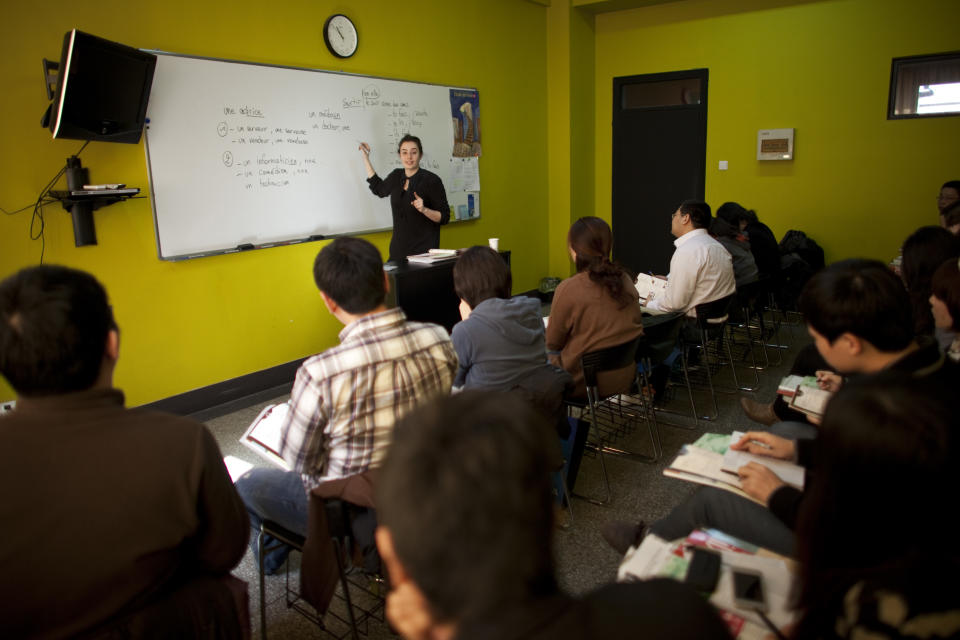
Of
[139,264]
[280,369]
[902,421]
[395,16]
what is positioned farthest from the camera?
[395,16]

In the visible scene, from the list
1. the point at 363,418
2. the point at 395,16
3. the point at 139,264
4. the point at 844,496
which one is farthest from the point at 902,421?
the point at 395,16

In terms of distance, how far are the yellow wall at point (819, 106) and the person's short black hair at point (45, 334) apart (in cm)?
671

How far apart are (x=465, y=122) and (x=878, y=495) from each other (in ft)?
18.1

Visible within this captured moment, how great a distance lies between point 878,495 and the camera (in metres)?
1.01

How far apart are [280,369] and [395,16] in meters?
2.96

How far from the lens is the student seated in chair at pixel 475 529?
68 cm

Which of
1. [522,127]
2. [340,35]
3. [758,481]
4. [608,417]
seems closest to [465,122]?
[522,127]

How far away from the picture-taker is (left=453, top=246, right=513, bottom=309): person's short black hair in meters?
2.69

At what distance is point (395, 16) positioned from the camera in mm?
5262

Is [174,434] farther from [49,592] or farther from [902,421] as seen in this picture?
[902,421]

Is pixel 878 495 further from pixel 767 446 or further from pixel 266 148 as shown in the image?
pixel 266 148

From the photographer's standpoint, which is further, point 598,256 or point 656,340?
point 656,340

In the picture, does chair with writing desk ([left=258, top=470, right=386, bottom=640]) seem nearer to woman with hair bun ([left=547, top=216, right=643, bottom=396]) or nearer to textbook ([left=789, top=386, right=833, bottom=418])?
textbook ([left=789, top=386, right=833, bottom=418])

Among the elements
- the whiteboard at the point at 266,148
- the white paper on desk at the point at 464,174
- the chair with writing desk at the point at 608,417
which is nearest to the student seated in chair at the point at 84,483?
the chair with writing desk at the point at 608,417
